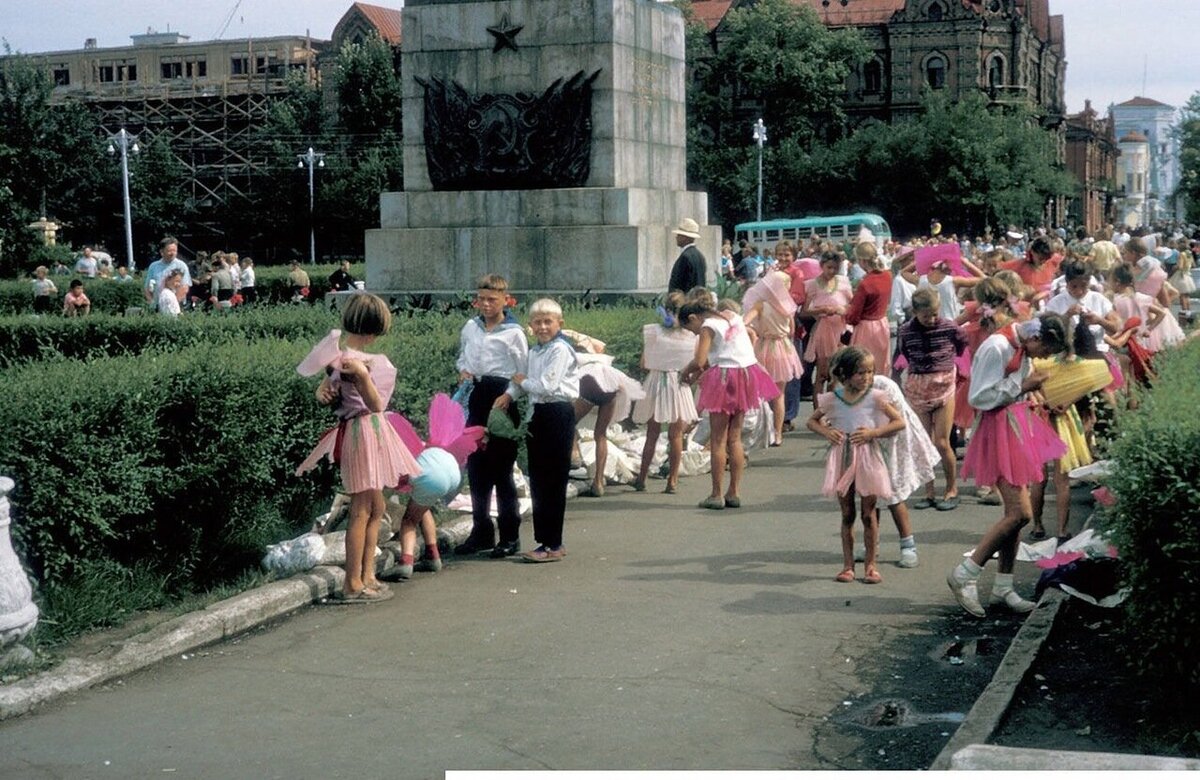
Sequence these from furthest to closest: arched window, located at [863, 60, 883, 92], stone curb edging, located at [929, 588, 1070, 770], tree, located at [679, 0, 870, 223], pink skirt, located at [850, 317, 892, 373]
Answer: arched window, located at [863, 60, 883, 92] → tree, located at [679, 0, 870, 223] → pink skirt, located at [850, 317, 892, 373] → stone curb edging, located at [929, 588, 1070, 770]

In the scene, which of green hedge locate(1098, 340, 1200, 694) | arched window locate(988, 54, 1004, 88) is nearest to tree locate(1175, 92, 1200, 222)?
arched window locate(988, 54, 1004, 88)

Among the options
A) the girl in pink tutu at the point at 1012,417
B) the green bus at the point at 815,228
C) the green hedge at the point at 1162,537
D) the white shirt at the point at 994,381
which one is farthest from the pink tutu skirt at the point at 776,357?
the green bus at the point at 815,228

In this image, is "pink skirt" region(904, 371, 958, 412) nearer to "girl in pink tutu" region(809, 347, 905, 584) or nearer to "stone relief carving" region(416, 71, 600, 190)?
"girl in pink tutu" region(809, 347, 905, 584)

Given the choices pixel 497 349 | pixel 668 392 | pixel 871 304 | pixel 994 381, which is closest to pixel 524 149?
pixel 871 304

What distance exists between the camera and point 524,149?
58.7 feet

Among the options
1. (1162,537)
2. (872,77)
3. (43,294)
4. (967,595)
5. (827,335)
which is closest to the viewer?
(1162,537)

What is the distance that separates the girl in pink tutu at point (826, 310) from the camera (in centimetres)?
1589

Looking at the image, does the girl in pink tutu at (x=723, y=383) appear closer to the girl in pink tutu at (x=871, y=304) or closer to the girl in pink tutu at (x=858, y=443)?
the girl in pink tutu at (x=871, y=304)

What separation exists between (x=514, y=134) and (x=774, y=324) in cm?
427

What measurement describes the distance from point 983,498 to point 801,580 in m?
3.42

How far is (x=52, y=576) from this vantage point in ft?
26.3

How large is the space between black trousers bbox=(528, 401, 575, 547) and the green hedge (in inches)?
166

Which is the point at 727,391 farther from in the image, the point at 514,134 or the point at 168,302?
the point at 168,302

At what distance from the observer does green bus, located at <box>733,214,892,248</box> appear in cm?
6650
